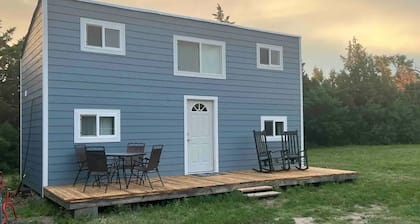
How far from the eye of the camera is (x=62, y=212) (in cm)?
628

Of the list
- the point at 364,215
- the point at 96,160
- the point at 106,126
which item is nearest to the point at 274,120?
the point at 106,126

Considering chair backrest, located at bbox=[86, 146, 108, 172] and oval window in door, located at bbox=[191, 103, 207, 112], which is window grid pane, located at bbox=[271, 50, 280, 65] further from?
chair backrest, located at bbox=[86, 146, 108, 172]

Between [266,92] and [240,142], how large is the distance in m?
1.44

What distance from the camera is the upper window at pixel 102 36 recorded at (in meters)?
7.73

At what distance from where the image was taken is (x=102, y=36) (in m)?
7.94

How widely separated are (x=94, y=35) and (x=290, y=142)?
16.9 ft

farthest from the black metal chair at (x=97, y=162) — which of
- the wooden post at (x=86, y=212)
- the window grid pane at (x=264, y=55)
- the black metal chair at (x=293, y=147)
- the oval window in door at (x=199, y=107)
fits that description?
the window grid pane at (x=264, y=55)

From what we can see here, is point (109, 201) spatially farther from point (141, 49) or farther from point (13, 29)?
point (13, 29)

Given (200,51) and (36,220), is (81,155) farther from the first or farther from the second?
(200,51)

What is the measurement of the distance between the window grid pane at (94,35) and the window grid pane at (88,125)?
4.50ft

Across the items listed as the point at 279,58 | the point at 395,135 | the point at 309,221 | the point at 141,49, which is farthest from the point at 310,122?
the point at 309,221

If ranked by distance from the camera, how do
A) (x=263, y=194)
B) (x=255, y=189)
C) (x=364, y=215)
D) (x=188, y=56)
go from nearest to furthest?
(x=364, y=215) < (x=263, y=194) < (x=255, y=189) < (x=188, y=56)

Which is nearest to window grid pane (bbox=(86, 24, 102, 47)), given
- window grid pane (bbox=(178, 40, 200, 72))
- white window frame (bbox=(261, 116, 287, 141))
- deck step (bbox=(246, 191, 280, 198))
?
window grid pane (bbox=(178, 40, 200, 72))

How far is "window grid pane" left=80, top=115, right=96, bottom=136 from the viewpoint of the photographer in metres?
7.64
